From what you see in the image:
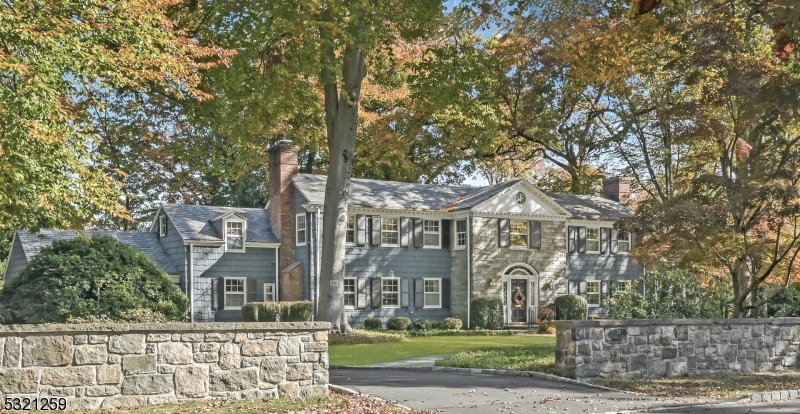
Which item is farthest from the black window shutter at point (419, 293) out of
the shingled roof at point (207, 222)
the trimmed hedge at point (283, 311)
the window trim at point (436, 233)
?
the trimmed hedge at point (283, 311)

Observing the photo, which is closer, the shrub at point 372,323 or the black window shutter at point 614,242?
the shrub at point 372,323

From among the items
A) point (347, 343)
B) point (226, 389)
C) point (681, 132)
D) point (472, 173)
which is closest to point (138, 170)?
point (472, 173)

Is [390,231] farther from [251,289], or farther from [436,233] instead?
A: [251,289]

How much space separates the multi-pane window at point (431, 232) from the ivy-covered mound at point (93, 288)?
1870 centimetres

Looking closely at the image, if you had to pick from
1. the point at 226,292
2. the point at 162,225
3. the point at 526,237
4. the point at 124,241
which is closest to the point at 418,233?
the point at 526,237

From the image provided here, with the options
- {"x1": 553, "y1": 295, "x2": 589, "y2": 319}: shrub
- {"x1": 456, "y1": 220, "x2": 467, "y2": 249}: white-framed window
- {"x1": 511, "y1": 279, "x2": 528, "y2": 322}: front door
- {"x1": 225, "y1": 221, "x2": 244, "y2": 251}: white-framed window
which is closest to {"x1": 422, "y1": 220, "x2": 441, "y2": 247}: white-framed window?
{"x1": 456, "y1": 220, "x2": 467, "y2": 249}: white-framed window

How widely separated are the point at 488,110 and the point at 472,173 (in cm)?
2214

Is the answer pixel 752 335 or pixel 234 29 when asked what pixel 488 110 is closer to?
pixel 234 29

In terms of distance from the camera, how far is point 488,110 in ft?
86.6

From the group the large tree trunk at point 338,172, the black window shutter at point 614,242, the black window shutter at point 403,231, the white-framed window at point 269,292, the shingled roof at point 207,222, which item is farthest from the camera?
the black window shutter at point 614,242

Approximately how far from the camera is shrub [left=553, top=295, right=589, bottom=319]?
37531 mm

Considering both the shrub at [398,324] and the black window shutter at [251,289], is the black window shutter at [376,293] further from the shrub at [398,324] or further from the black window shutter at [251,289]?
the black window shutter at [251,289]

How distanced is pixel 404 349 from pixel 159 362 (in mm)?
12560

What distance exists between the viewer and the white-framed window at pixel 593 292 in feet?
135
